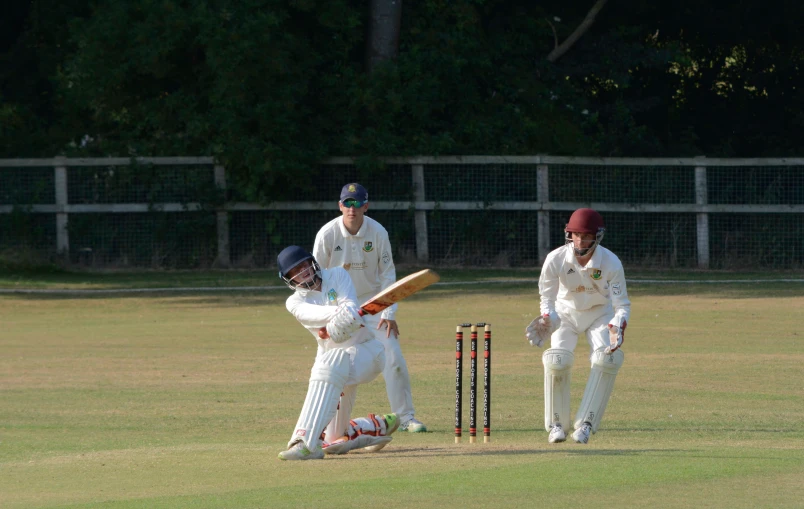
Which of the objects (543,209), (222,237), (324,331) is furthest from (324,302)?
(222,237)

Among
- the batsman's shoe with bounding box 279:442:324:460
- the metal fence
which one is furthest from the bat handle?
the metal fence

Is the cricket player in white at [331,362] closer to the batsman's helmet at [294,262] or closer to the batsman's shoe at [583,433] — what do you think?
the batsman's helmet at [294,262]

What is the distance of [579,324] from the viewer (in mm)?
9594

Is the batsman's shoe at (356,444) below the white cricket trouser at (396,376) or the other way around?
below

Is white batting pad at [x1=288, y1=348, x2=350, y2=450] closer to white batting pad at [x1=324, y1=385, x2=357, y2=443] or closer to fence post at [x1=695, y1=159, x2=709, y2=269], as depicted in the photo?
white batting pad at [x1=324, y1=385, x2=357, y2=443]

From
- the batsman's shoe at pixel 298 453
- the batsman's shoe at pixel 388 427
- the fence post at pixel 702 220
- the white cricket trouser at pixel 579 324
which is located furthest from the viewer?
the fence post at pixel 702 220

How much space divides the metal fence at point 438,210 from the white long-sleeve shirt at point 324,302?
620 inches

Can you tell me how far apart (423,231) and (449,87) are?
3.28 m

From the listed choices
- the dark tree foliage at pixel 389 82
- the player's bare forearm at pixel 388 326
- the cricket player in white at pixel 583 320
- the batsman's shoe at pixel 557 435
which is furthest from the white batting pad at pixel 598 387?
the dark tree foliage at pixel 389 82

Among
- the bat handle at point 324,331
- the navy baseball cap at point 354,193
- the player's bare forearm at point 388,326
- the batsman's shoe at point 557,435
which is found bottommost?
the batsman's shoe at point 557,435

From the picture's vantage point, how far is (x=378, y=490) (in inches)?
283

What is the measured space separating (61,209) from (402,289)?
1811 centimetres

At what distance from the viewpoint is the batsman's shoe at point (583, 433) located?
918cm

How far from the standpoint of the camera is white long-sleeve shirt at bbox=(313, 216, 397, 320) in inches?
401
